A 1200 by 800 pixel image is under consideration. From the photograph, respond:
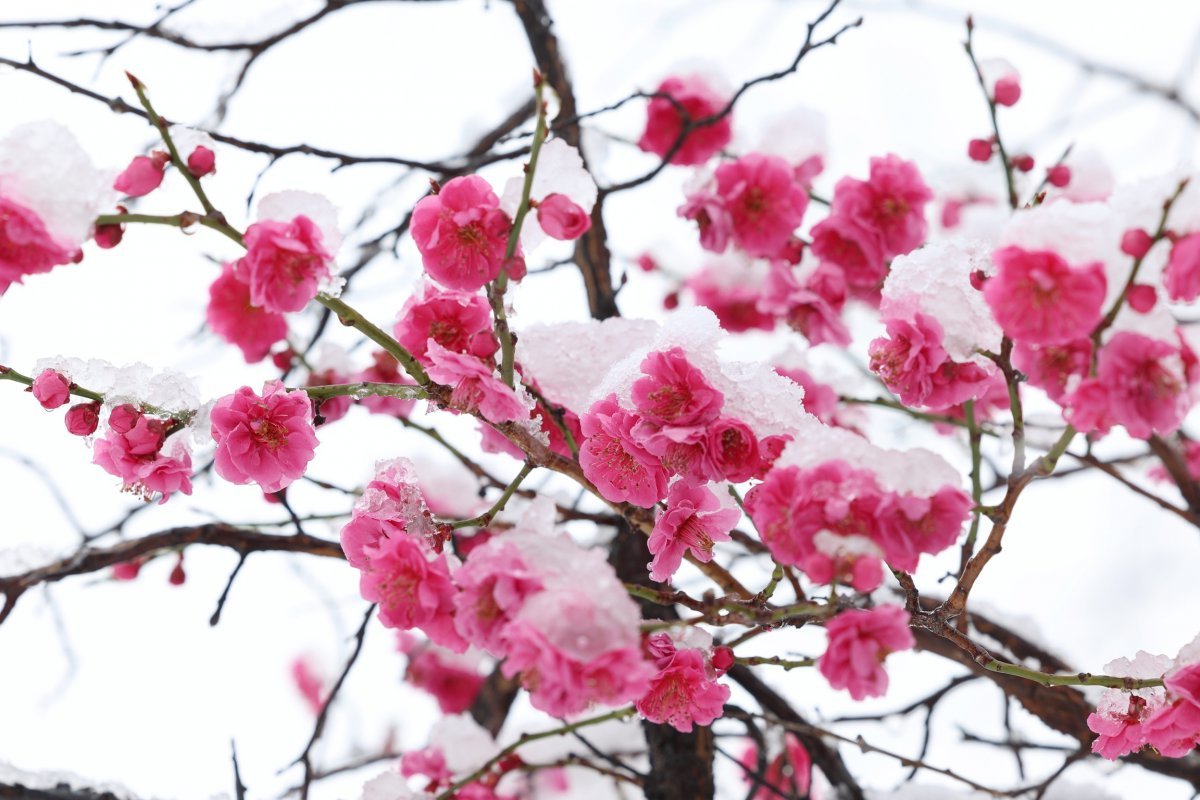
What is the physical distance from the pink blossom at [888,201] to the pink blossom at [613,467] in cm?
97

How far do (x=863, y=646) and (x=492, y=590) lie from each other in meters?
0.32

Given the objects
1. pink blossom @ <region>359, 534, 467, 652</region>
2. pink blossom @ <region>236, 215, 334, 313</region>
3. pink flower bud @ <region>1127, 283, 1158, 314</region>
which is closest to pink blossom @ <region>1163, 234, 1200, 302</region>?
pink flower bud @ <region>1127, 283, 1158, 314</region>

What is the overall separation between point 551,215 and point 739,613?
0.49m

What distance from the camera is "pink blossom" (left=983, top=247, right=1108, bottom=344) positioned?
0.82 metres

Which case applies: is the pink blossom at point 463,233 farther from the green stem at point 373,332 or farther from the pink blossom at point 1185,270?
the pink blossom at point 1185,270

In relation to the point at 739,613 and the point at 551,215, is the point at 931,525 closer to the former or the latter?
the point at 739,613

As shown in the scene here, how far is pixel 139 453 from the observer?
108cm

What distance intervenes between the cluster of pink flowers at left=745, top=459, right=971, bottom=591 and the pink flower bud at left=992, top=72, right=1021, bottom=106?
147 centimetres

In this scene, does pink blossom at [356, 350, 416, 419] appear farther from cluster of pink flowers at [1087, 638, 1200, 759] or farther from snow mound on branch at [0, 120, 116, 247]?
cluster of pink flowers at [1087, 638, 1200, 759]

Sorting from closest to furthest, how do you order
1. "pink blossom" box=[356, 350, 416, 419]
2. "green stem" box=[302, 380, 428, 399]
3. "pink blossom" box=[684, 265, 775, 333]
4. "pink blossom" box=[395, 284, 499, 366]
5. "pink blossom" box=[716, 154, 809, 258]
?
1. "green stem" box=[302, 380, 428, 399]
2. "pink blossom" box=[395, 284, 499, 366]
3. "pink blossom" box=[356, 350, 416, 419]
4. "pink blossom" box=[716, 154, 809, 258]
5. "pink blossom" box=[684, 265, 775, 333]

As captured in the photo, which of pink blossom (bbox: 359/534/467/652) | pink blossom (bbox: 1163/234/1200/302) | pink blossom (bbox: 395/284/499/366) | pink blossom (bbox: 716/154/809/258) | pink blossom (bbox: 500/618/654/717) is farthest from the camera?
pink blossom (bbox: 716/154/809/258)

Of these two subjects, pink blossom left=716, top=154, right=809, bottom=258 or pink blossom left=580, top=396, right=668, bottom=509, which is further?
pink blossom left=716, top=154, right=809, bottom=258

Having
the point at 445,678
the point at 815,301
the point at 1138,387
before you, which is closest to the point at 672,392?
the point at 1138,387

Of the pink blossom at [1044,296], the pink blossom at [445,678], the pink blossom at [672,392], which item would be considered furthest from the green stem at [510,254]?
the pink blossom at [445,678]
